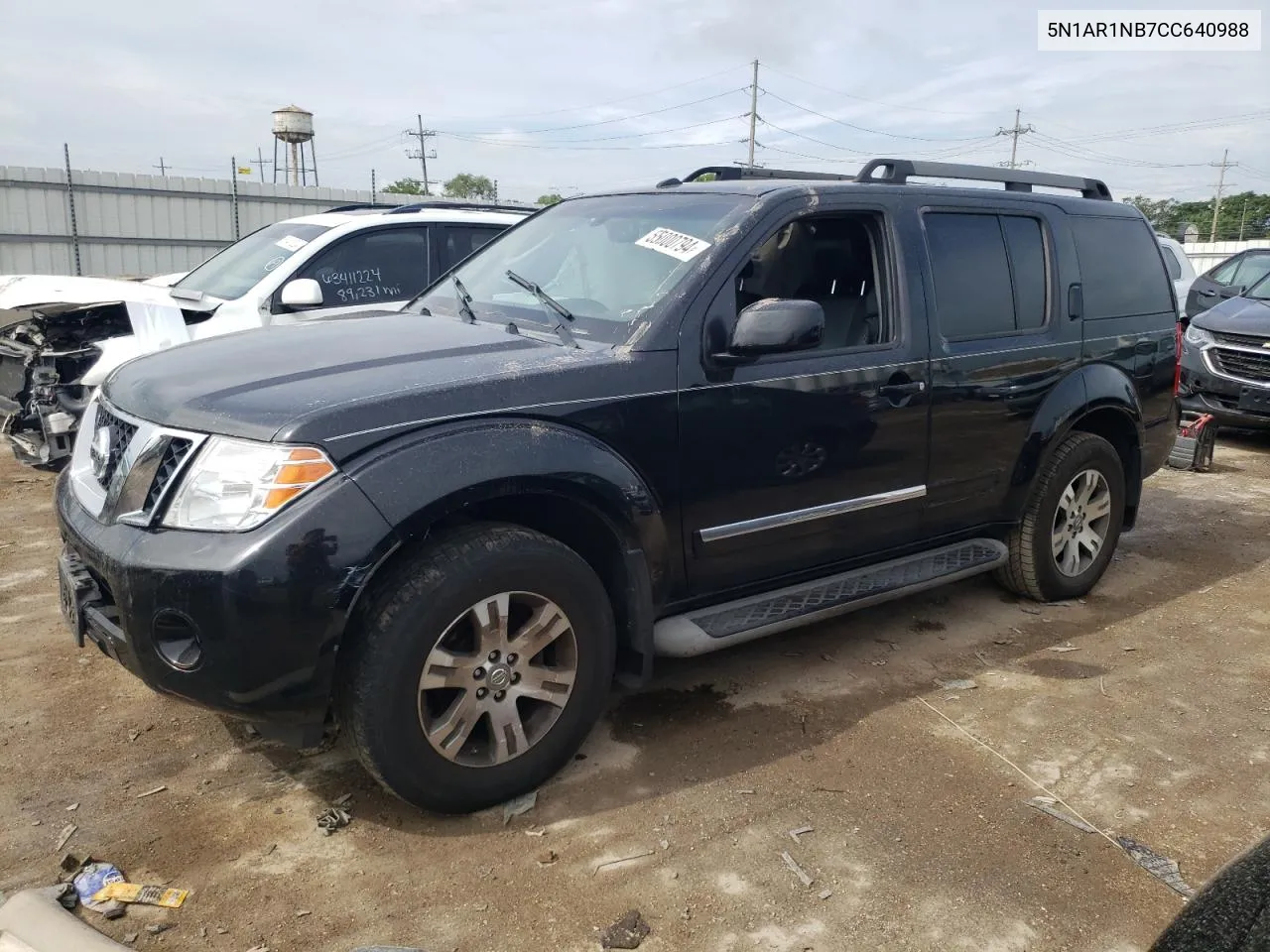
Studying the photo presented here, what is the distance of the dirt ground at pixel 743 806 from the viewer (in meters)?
2.52

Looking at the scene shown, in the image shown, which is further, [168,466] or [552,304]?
[552,304]

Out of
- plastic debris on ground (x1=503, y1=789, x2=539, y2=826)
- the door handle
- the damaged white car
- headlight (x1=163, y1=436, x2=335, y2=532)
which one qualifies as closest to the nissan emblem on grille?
headlight (x1=163, y1=436, x2=335, y2=532)

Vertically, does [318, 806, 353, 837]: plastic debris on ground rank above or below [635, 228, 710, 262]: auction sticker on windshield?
below

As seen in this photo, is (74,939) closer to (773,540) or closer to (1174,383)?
(773,540)

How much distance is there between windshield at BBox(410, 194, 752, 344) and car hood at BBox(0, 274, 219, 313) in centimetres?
298

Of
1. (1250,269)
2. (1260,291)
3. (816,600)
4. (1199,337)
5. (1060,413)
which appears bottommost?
(816,600)

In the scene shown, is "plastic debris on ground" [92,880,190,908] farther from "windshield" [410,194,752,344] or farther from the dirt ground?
"windshield" [410,194,752,344]

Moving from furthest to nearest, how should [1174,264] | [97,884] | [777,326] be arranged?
[1174,264]
[777,326]
[97,884]

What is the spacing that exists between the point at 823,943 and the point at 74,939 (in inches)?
70.9

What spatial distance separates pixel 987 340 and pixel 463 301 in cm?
223

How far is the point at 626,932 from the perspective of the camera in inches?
96.8

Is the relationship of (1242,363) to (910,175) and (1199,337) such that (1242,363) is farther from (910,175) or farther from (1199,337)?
(910,175)

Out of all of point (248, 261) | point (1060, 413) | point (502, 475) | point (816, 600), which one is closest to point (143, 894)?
point (502, 475)

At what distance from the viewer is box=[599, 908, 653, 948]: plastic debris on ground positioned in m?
2.42
